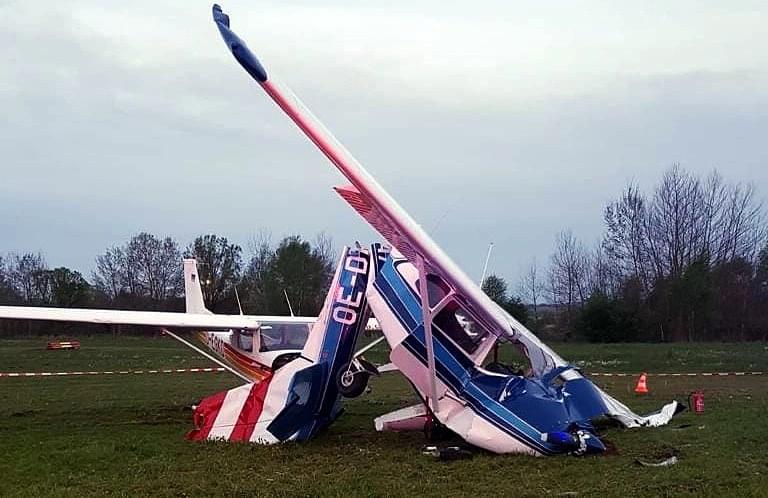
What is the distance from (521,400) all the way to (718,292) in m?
43.5

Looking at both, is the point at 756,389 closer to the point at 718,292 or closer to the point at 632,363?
the point at 632,363

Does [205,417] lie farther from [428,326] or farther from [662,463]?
[662,463]

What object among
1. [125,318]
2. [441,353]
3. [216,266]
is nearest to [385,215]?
[441,353]

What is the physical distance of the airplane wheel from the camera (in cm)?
1174

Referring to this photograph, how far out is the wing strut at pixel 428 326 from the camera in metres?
10.1

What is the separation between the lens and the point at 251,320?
62.0 ft

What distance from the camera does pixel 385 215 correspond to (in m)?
9.20

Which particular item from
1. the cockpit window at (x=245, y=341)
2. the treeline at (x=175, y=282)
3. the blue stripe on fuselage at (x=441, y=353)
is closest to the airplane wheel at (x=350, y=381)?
the blue stripe on fuselage at (x=441, y=353)

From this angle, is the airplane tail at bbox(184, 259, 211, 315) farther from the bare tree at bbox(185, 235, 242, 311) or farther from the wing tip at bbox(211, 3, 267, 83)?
the bare tree at bbox(185, 235, 242, 311)

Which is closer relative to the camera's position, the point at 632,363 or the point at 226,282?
the point at 632,363

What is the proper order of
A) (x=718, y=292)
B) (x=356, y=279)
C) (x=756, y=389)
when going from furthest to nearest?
(x=718, y=292) → (x=756, y=389) → (x=356, y=279)

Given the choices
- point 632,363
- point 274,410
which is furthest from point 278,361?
point 632,363

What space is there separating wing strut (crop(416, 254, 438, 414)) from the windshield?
838cm

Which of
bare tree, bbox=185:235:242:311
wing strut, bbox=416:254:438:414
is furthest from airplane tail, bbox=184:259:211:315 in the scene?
bare tree, bbox=185:235:242:311
